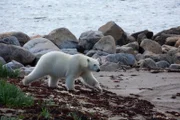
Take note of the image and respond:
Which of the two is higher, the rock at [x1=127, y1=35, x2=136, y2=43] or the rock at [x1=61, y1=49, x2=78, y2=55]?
the rock at [x1=61, y1=49, x2=78, y2=55]

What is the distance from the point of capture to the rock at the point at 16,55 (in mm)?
15477

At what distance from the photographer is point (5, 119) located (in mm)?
5543

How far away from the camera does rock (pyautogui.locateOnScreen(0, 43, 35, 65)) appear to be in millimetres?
15477

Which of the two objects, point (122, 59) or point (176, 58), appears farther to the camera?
point (176, 58)

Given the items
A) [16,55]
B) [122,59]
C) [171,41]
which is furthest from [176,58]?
[171,41]

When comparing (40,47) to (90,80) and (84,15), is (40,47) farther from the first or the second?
(84,15)

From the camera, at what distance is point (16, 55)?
15.5 m

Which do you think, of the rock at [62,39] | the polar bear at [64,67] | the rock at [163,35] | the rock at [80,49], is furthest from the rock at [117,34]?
the polar bear at [64,67]

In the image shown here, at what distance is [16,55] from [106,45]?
459 centimetres

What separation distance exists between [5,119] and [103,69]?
8291mm

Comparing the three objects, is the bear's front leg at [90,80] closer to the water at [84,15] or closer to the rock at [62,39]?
the rock at [62,39]

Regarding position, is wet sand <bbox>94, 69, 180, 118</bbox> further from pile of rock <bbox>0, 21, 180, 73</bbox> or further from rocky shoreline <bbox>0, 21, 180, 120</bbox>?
pile of rock <bbox>0, 21, 180, 73</bbox>

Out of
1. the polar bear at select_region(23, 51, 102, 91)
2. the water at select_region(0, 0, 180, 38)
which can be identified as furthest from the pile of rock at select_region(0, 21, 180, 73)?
the water at select_region(0, 0, 180, 38)

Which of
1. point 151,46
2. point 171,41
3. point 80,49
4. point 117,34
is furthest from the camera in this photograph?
point 117,34
